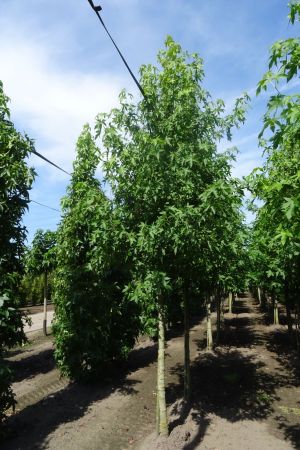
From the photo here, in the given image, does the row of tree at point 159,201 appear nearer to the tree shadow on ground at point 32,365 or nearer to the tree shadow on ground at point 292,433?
the tree shadow on ground at point 292,433

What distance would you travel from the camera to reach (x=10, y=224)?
896 centimetres

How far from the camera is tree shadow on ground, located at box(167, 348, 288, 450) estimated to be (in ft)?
31.6

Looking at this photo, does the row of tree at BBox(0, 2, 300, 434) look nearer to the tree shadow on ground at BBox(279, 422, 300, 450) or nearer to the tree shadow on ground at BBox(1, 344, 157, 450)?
the tree shadow on ground at BBox(1, 344, 157, 450)

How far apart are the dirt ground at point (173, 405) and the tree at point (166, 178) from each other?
1.27m

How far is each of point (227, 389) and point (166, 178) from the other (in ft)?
25.1

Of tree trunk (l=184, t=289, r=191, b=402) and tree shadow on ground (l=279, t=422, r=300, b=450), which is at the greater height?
tree trunk (l=184, t=289, r=191, b=402)

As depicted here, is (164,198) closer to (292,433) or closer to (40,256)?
(292,433)

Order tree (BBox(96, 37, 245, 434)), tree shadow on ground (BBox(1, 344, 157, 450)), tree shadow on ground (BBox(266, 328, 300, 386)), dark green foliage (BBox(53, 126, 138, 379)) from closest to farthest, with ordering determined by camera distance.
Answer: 1. tree (BBox(96, 37, 245, 434))
2. tree shadow on ground (BBox(1, 344, 157, 450))
3. dark green foliage (BBox(53, 126, 138, 379))
4. tree shadow on ground (BBox(266, 328, 300, 386))

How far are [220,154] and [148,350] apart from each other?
479 inches

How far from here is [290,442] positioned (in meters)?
8.01

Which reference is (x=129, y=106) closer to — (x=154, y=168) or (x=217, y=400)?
(x=154, y=168)

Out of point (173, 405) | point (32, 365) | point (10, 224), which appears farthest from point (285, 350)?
point (10, 224)

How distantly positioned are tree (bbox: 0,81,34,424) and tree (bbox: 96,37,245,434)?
84.6 inches

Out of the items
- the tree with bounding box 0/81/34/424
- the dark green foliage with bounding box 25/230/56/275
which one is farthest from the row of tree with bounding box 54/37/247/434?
the dark green foliage with bounding box 25/230/56/275
